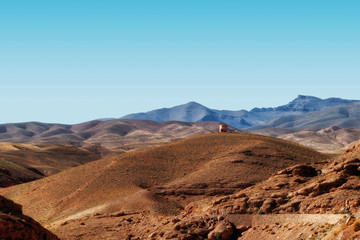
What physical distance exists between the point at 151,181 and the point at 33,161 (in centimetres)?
5914

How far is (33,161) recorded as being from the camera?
352ft

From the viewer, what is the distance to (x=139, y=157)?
62312mm

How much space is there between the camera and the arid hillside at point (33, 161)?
273 feet

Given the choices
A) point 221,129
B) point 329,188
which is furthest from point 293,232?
point 221,129

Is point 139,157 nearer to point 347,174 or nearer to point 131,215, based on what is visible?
point 131,215

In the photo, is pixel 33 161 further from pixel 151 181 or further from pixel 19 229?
pixel 19 229

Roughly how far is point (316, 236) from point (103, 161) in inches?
1708

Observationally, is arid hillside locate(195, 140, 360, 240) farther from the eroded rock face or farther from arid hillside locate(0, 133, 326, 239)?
the eroded rock face

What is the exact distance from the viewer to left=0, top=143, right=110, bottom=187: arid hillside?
83.2 metres

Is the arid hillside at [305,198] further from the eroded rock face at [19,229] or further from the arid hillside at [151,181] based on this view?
the eroded rock face at [19,229]

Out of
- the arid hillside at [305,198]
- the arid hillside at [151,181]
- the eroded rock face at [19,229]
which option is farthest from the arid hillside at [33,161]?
the eroded rock face at [19,229]

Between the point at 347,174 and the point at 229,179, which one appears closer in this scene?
the point at 347,174

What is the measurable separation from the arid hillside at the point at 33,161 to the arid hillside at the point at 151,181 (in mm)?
18505

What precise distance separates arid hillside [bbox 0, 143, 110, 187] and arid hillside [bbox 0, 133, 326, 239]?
1850cm
